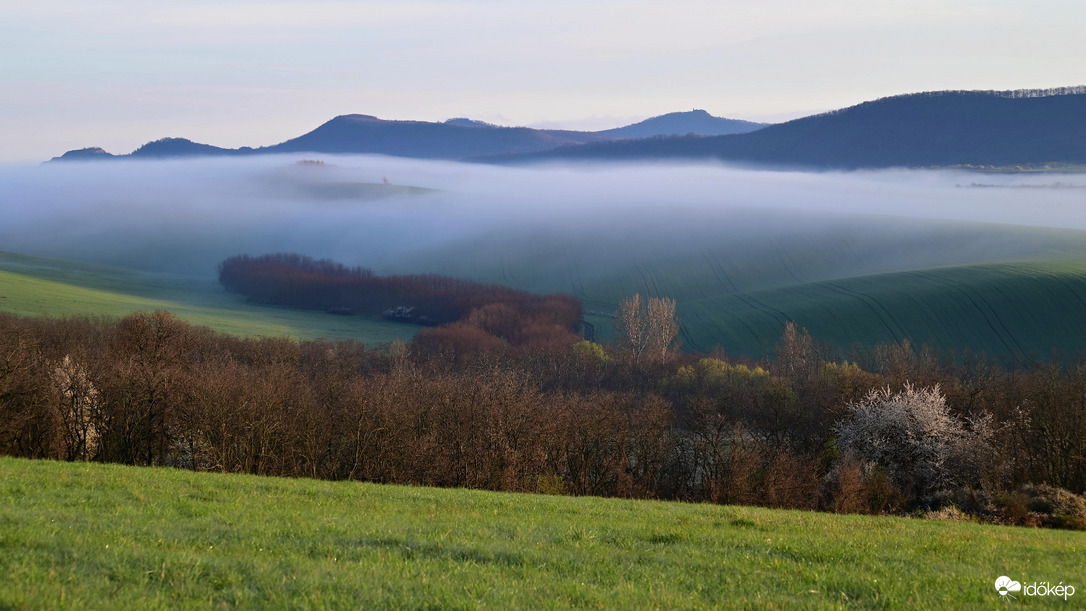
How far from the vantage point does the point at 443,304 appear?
165 metres

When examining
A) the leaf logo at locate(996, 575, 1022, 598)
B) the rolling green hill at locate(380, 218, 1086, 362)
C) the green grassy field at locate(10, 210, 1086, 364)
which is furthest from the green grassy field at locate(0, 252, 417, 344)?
the leaf logo at locate(996, 575, 1022, 598)

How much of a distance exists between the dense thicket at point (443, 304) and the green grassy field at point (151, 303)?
6934 mm

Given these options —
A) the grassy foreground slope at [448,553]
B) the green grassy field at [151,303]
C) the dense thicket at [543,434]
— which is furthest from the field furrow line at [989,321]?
the grassy foreground slope at [448,553]

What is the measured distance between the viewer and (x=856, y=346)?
11619 cm

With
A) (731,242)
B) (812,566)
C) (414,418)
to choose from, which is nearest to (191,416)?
(414,418)

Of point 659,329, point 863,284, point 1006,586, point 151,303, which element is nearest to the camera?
point 1006,586

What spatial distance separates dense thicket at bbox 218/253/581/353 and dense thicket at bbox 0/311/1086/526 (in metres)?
57.9

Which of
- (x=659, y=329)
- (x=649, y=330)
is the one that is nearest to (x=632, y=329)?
(x=659, y=329)

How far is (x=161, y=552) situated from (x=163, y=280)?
20650 cm

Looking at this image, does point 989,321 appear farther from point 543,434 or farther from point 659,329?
point 543,434

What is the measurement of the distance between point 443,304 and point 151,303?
54.7 metres

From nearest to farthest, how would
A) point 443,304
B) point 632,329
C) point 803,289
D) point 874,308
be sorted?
point 632,329 → point 874,308 → point 803,289 → point 443,304

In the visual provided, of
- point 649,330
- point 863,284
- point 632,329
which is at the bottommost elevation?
point 649,330

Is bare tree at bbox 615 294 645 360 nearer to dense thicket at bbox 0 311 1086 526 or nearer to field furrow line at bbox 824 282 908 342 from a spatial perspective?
field furrow line at bbox 824 282 908 342
